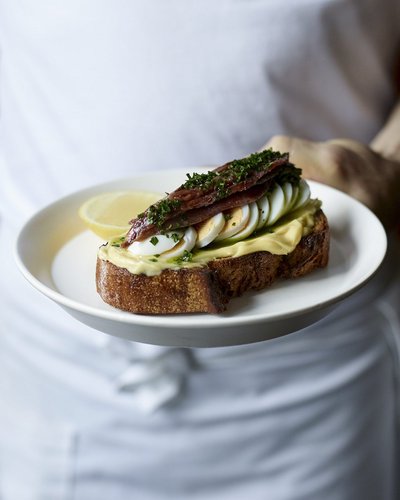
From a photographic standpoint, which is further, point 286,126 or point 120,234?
point 286,126

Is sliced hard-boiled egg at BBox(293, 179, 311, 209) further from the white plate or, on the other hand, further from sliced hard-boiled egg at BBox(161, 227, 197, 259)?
sliced hard-boiled egg at BBox(161, 227, 197, 259)

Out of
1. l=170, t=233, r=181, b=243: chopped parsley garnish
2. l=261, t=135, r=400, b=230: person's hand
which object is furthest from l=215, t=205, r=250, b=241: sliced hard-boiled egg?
l=261, t=135, r=400, b=230: person's hand

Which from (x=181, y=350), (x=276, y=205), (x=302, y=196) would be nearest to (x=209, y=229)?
(x=276, y=205)

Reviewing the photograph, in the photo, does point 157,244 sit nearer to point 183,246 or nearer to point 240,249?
point 183,246

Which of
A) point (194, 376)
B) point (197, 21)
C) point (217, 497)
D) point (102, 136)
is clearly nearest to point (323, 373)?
point (194, 376)

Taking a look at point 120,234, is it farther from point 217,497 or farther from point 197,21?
point 217,497

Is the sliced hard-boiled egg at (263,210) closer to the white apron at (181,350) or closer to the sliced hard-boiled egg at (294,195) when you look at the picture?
the sliced hard-boiled egg at (294,195)
